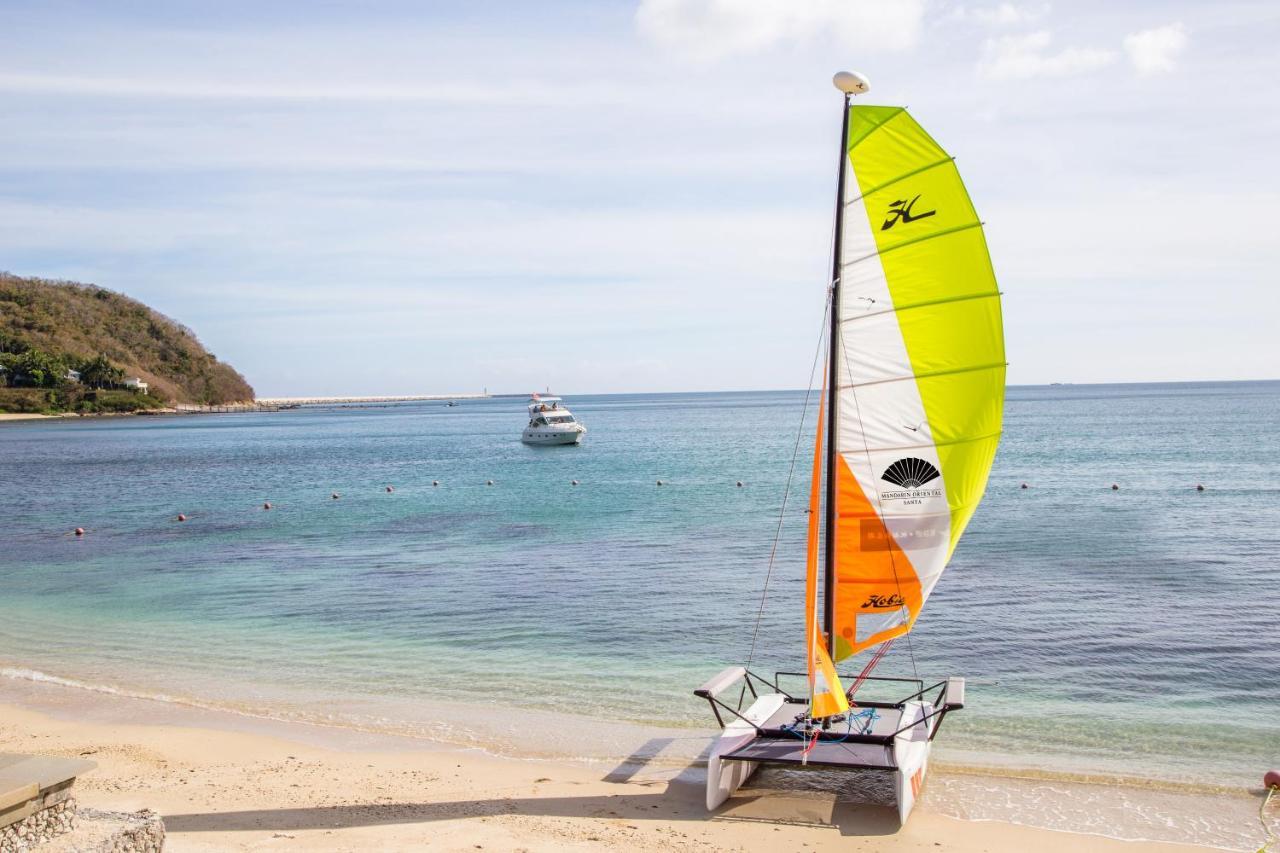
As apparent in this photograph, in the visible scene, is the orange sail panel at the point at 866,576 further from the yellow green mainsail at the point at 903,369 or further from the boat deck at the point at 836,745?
the boat deck at the point at 836,745

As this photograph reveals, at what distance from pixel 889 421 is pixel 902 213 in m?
2.19

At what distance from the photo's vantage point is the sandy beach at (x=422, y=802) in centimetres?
1004

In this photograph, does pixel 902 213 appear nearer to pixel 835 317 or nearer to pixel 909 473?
pixel 835 317

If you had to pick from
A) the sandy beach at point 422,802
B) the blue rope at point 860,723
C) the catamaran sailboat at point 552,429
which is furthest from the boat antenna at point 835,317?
the catamaran sailboat at point 552,429

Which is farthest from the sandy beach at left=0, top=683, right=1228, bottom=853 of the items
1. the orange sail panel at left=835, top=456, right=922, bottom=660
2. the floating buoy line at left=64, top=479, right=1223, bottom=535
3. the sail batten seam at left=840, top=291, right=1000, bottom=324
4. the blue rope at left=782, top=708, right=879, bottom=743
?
the floating buoy line at left=64, top=479, right=1223, bottom=535

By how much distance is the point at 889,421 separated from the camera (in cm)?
1112

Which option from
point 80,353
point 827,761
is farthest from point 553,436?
point 80,353

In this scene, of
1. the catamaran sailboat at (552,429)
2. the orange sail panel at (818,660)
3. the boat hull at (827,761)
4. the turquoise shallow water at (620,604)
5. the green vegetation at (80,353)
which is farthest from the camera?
the green vegetation at (80,353)

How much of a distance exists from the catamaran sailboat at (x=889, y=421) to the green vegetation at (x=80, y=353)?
165 m

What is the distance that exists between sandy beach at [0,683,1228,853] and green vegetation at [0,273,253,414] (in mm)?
159342

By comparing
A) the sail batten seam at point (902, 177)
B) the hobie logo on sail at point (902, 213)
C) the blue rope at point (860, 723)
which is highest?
the sail batten seam at point (902, 177)

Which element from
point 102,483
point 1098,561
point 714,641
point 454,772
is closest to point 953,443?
point 454,772

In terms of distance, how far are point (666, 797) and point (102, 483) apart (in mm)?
53907

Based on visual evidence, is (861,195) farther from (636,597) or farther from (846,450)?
(636,597)
